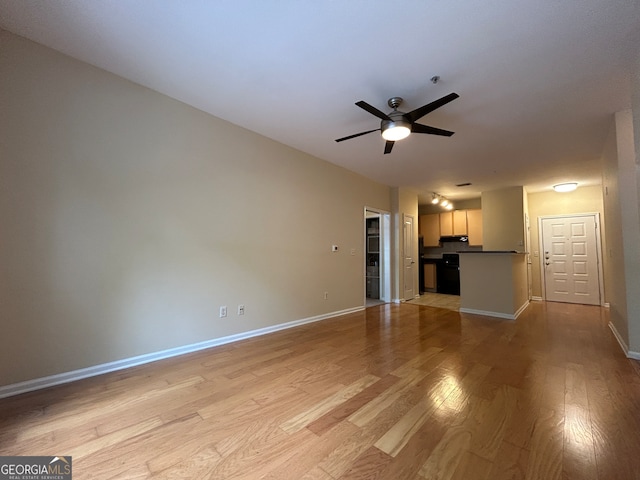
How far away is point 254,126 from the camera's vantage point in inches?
135

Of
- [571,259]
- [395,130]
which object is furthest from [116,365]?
[571,259]

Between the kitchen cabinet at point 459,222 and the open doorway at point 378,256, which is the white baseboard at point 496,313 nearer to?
the open doorway at point 378,256

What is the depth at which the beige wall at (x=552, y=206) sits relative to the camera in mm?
5891

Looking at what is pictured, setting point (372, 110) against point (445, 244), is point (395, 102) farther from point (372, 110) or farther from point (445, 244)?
point (445, 244)

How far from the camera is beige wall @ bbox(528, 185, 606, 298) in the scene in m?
5.89

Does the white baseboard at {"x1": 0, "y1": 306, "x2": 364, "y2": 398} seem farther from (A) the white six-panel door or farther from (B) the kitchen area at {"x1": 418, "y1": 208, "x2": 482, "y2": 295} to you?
(A) the white six-panel door

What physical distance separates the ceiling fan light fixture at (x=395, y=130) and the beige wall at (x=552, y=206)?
5927 mm

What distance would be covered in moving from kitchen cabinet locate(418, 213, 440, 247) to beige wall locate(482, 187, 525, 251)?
1.43 m

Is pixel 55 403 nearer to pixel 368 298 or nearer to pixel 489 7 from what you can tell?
pixel 489 7

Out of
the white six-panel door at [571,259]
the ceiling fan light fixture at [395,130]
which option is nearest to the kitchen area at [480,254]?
the white six-panel door at [571,259]

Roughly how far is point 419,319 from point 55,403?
442cm

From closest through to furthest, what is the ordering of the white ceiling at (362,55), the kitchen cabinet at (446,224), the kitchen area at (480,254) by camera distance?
the white ceiling at (362,55) < the kitchen area at (480,254) < the kitchen cabinet at (446,224)

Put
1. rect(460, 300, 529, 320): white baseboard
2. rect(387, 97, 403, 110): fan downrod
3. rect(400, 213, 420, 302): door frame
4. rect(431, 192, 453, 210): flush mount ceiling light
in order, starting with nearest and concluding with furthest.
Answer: rect(387, 97, 403, 110): fan downrod
rect(460, 300, 529, 320): white baseboard
rect(400, 213, 420, 302): door frame
rect(431, 192, 453, 210): flush mount ceiling light

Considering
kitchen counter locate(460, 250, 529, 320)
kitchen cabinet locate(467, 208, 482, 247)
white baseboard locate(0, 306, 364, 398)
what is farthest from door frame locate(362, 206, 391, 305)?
white baseboard locate(0, 306, 364, 398)
